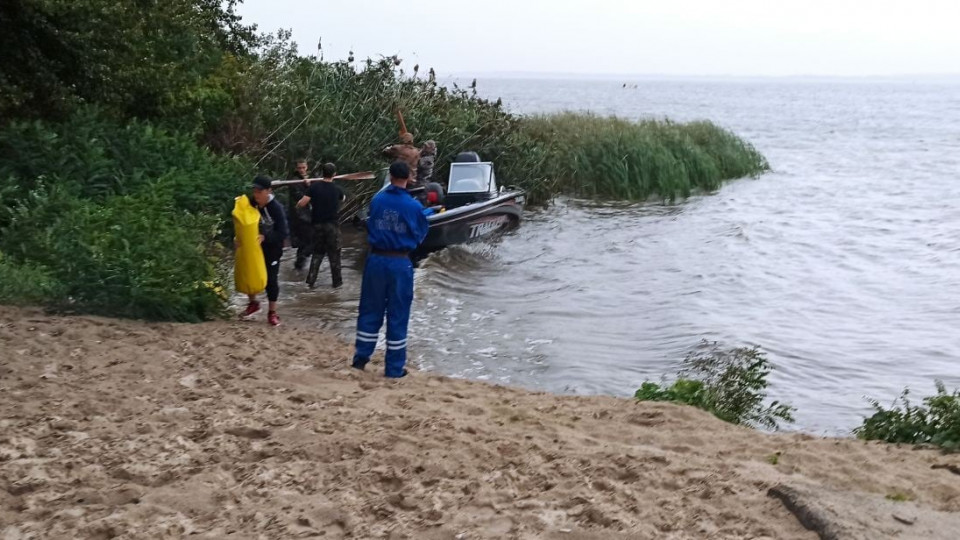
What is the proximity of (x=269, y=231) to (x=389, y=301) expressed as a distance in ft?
9.38

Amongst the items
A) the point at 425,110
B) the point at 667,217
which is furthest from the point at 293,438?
the point at 667,217

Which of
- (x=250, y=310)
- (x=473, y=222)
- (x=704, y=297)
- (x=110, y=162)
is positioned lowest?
(x=704, y=297)

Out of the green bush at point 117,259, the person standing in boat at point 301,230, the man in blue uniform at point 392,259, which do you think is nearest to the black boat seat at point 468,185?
the person standing in boat at point 301,230

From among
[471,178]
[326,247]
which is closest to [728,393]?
[326,247]

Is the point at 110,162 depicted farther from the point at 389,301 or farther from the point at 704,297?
the point at 704,297

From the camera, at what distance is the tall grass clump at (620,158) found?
1075 inches

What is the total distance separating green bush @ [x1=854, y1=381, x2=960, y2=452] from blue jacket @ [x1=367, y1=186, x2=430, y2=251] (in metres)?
3.98

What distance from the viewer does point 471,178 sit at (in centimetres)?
1900

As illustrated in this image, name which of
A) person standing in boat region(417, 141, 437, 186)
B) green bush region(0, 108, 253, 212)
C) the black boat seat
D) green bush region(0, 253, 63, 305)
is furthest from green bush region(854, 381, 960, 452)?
the black boat seat

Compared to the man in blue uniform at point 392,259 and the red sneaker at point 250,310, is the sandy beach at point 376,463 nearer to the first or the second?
the man in blue uniform at point 392,259

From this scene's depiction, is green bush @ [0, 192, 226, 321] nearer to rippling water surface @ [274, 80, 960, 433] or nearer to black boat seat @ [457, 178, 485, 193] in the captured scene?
rippling water surface @ [274, 80, 960, 433]

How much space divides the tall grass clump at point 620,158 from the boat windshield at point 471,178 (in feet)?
23.0

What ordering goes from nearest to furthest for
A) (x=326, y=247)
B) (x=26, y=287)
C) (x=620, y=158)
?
(x=26, y=287)
(x=326, y=247)
(x=620, y=158)

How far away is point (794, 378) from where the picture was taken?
1109 centimetres
